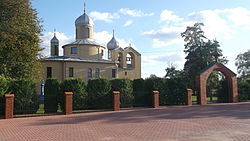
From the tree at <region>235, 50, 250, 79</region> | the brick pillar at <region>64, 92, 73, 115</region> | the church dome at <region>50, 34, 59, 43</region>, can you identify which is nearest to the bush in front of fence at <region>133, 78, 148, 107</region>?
the brick pillar at <region>64, 92, 73, 115</region>

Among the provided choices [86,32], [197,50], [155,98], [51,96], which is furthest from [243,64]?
[51,96]

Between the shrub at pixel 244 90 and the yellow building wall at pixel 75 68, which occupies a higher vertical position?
the yellow building wall at pixel 75 68

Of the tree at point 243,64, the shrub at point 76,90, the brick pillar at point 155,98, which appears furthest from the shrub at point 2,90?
the tree at point 243,64

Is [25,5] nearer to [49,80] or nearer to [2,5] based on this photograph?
[2,5]

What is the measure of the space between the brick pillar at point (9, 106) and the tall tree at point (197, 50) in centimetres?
2525

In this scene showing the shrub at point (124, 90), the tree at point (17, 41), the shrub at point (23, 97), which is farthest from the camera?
the shrub at point (124, 90)

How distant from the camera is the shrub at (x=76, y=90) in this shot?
18.7 metres

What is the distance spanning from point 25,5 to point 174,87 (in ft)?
50.1

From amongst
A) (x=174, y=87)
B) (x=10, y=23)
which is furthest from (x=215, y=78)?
(x=10, y=23)

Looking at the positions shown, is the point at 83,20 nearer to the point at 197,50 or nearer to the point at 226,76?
the point at 197,50

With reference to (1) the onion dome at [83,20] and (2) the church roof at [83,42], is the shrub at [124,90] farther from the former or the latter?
(1) the onion dome at [83,20]

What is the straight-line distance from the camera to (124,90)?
2092cm

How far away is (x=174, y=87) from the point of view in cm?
2342

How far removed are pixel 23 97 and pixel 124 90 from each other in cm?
795
